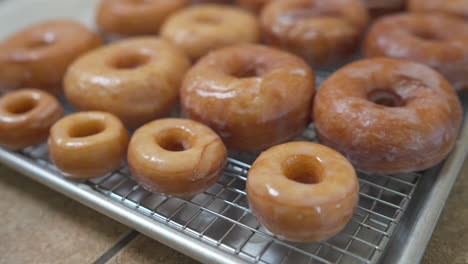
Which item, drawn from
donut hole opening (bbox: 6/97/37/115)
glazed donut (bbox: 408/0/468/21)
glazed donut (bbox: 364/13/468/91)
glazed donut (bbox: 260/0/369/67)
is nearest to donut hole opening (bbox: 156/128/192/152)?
donut hole opening (bbox: 6/97/37/115)

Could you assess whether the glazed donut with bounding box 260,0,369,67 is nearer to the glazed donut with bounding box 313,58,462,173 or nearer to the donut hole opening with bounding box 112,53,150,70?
the glazed donut with bounding box 313,58,462,173

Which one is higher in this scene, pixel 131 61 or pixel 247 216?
pixel 131 61

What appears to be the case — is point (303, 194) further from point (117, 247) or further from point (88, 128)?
point (88, 128)

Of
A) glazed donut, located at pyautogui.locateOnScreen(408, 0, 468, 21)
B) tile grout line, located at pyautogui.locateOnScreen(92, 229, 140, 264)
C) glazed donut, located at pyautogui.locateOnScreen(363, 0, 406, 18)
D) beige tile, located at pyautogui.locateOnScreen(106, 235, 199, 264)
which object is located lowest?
beige tile, located at pyautogui.locateOnScreen(106, 235, 199, 264)

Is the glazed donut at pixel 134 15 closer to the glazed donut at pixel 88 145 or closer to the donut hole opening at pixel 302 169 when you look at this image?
the glazed donut at pixel 88 145

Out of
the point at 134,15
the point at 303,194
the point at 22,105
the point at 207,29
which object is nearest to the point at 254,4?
the point at 207,29

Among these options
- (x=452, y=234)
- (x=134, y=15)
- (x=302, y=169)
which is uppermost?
(x=134, y=15)

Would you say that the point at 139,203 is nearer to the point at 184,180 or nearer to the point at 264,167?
the point at 184,180
